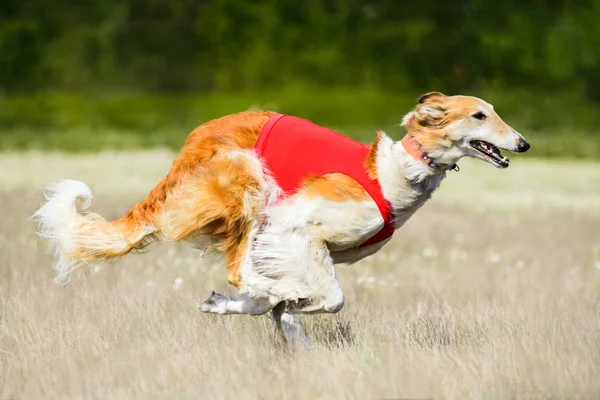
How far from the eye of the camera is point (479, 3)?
2505cm

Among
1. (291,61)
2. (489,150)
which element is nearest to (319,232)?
(489,150)

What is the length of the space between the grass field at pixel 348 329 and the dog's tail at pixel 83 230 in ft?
1.32

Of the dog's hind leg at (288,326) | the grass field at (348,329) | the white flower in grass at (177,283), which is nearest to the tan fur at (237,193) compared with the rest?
the dog's hind leg at (288,326)

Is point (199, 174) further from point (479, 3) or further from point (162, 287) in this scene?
point (479, 3)

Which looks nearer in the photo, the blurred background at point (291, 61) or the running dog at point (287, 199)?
the running dog at point (287, 199)

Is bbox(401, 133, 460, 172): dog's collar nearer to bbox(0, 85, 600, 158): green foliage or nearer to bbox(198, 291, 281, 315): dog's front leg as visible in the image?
bbox(198, 291, 281, 315): dog's front leg

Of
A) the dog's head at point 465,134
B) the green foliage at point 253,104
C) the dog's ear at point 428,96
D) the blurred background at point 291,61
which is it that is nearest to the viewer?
the dog's head at point 465,134

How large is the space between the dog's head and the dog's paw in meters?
1.36

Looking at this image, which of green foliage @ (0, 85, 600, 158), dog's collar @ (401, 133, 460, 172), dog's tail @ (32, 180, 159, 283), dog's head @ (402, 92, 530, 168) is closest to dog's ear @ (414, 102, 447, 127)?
dog's head @ (402, 92, 530, 168)

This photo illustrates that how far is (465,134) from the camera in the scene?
515 cm

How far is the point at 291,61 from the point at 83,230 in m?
19.8

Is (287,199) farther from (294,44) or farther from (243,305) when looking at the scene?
(294,44)

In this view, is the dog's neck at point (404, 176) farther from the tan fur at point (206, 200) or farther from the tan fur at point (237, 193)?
the tan fur at point (206, 200)

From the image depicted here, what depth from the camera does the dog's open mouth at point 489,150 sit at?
Answer: 202 inches
